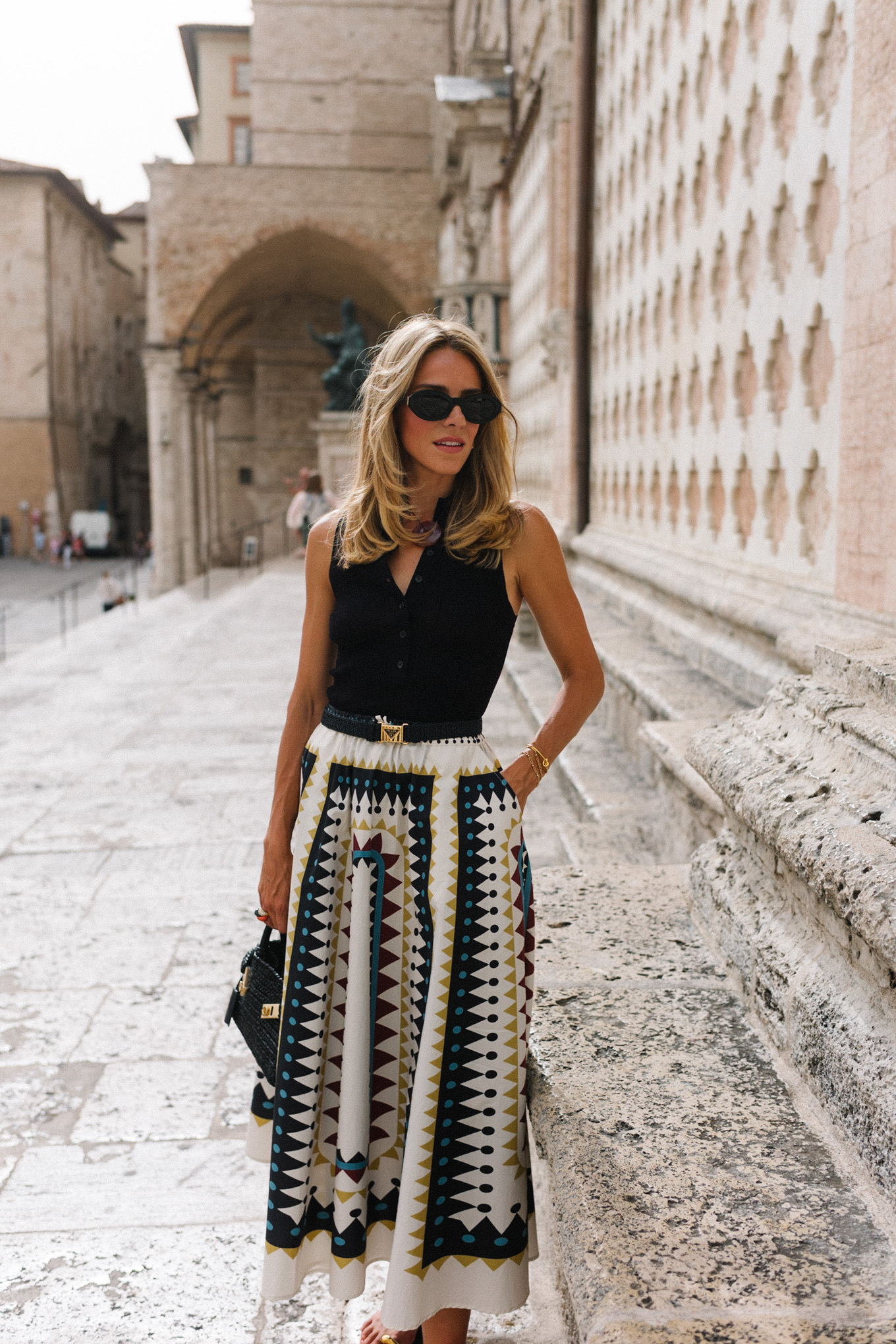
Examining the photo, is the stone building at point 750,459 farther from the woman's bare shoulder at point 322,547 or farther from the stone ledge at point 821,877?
the woman's bare shoulder at point 322,547

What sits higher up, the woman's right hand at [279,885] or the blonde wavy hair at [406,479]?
the blonde wavy hair at [406,479]

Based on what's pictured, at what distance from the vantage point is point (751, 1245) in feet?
4.42

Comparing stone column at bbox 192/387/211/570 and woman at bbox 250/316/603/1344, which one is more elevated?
stone column at bbox 192/387/211/570

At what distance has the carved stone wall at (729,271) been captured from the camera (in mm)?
3176

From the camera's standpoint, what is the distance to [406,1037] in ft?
5.79

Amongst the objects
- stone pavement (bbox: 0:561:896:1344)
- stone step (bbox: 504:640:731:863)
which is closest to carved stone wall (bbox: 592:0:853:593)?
stone step (bbox: 504:640:731:863)

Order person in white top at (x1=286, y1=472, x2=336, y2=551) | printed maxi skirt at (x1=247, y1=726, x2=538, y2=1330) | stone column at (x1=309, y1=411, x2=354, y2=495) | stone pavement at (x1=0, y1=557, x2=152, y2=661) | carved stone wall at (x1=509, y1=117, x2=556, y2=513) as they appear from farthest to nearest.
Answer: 1. stone column at (x1=309, y1=411, x2=354, y2=495)
2. stone pavement at (x1=0, y1=557, x2=152, y2=661)
3. person in white top at (x1=286, y1=472, x2=336, y2=551)
4. carved stone wall at (x1=509, y1=117, x2=556, y2=513)
5. printed maxi skirt at (x1=247, y1=726, x2=538, y2=1330)

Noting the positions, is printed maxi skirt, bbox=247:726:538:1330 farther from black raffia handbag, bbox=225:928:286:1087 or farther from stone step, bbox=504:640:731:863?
stone step, bbox=504:640:731:863

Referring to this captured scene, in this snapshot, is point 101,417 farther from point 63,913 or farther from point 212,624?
point 63,913

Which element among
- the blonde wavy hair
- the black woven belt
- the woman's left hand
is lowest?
the woman's left hand

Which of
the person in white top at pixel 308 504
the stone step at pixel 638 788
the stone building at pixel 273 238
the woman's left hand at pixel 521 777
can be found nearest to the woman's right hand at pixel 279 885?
the woman's left hand at pixel 521 777

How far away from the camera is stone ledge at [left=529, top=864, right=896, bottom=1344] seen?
1.25m

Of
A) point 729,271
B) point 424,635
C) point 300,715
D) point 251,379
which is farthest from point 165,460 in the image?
point 424,635

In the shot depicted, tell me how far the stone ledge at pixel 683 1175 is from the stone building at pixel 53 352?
34958mm
